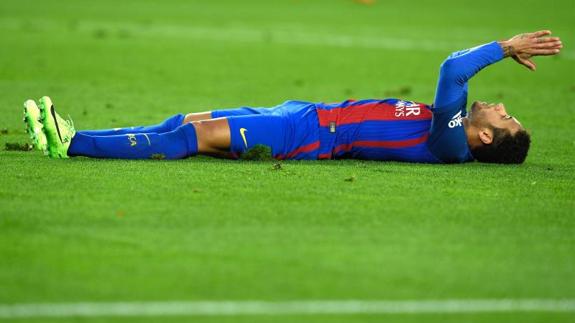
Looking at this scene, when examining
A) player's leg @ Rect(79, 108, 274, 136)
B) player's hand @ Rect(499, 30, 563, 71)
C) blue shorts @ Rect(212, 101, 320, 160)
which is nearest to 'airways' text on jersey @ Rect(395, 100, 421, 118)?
blue shorts @ Rect(212, 101, 320, 160)

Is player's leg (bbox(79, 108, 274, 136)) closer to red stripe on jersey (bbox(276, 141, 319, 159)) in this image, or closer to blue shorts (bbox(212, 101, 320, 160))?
blue shorts (bbox(212, 101, 320, 160))

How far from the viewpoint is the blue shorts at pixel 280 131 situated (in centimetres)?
898

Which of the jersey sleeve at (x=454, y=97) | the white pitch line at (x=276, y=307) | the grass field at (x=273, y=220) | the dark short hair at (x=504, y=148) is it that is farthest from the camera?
the dark short hair at (x=504, y=148)

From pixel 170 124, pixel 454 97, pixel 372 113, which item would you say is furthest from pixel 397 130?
pixel 170 124

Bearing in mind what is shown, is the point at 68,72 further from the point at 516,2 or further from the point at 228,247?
the point at 516,2

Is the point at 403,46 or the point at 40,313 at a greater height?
the point at 40,313

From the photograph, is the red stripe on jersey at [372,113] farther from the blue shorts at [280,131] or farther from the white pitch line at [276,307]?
the white pitch line at [276,307]

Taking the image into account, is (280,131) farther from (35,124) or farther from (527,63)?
(527,63)

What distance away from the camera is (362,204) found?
7695 millimetres

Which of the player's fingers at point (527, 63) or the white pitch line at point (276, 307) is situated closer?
the white pitch line at point (276, 307)

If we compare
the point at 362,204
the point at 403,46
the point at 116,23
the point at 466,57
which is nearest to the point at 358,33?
the point at 403,46

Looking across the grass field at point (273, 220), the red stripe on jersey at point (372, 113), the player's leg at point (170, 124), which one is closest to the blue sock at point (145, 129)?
the player's leg at point (170, 124)

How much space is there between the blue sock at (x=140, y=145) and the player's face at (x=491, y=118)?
2.13 m

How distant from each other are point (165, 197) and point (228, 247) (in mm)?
1279
